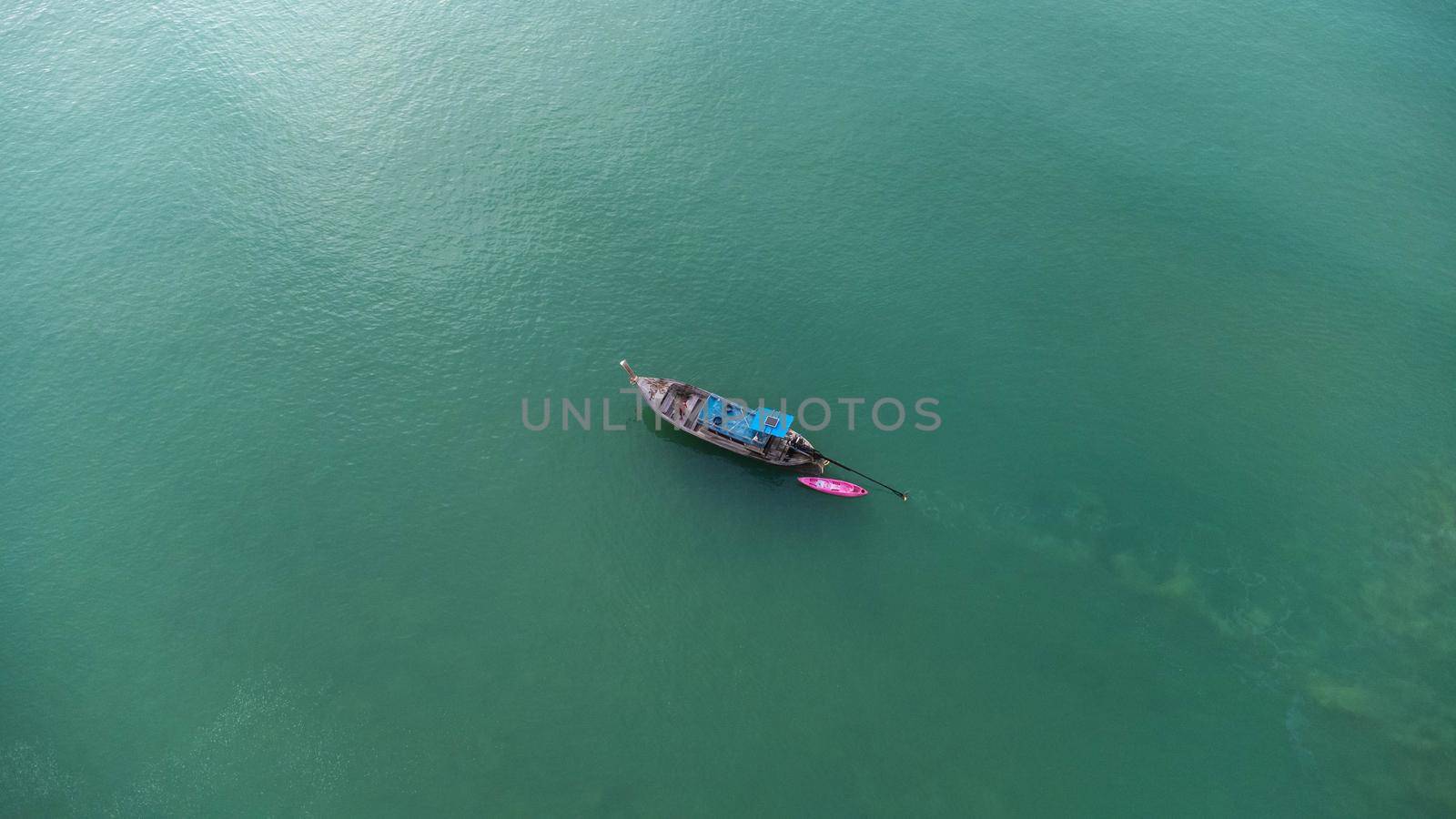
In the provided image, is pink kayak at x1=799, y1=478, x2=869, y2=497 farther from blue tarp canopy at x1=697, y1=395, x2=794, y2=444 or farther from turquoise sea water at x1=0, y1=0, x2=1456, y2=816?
blue tarp canopy at x1=697, y1=395, x2=794, y2=444

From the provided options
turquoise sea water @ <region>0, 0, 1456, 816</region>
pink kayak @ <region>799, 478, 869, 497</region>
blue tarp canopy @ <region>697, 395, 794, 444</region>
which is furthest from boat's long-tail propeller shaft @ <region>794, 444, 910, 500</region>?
blue tarp canopy @ <region>697, 395, 794, 444</region>

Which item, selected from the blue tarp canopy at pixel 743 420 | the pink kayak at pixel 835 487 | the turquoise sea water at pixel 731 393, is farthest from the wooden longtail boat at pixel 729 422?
the turquoise sea water at pixel 731 393

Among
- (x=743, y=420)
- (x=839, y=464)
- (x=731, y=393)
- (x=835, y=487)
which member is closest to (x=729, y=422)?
(x=743, y=420)

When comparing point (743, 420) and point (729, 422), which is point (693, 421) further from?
point (743, 420)

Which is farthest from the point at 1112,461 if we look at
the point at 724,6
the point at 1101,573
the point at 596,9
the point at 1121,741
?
the point at 596,9

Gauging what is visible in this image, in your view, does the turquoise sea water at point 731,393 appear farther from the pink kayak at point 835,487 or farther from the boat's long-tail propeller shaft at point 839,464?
the pink kayak at point 835,487

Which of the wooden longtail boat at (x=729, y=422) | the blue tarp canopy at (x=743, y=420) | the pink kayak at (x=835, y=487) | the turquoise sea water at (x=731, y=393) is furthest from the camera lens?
the wooden longtail boat at (x=729, y=422)
